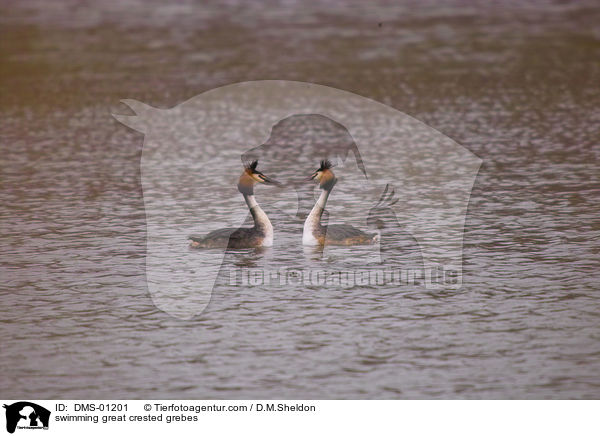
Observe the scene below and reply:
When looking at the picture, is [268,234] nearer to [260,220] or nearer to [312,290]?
[260,220]

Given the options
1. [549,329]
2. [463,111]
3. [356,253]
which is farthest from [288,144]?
[549,329]

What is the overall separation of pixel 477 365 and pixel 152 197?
5.32 meters

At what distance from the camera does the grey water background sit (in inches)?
281

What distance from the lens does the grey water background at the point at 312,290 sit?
714 cm

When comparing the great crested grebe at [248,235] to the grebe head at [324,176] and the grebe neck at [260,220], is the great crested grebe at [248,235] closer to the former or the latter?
the grebe neck at [260,220]

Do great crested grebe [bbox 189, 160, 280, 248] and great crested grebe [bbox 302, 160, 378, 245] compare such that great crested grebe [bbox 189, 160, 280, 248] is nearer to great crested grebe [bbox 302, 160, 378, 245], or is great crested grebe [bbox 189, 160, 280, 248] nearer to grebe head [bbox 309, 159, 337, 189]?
great crested grebe [bbox 302, 160, 378, 245]

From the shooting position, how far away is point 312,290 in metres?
8.70

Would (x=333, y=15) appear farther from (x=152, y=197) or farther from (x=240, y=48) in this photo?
(x=152, y=197)

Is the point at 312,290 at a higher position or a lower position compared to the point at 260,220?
lower
